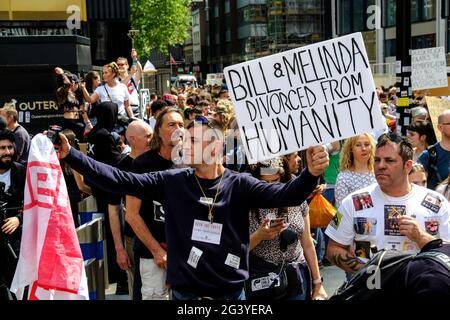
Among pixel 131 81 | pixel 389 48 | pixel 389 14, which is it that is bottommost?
pixel 131 81

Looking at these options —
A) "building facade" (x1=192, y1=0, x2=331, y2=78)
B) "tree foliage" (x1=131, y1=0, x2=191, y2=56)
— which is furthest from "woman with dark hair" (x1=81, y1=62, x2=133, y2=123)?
"building facade" (x1=192, y1=0, x2=331, y2=78)

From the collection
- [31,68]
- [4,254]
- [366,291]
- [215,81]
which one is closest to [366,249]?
[366,291]

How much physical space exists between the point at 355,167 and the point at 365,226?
1934 millimetres

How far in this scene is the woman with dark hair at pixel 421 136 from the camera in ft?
27.2

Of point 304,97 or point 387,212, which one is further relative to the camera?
point 387,212

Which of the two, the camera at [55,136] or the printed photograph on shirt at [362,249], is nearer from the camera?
the camera at [55,136]

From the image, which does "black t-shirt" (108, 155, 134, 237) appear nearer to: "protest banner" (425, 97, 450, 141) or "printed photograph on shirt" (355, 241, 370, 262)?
"printed photograph on shirt" (355, 241, 370, 262)

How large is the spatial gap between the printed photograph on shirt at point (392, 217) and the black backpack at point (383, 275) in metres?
1.06

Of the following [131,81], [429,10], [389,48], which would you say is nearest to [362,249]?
[131,81]

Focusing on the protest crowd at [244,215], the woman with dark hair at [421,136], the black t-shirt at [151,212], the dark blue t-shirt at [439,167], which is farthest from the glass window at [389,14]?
the black t-shirt at [151,212]

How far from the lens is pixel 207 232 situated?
4.11 metres

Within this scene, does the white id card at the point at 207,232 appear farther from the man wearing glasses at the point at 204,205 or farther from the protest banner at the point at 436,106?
the protest banner at the point at 436,106

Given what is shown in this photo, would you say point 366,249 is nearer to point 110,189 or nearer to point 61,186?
point 110,189

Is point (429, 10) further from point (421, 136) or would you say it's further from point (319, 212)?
point (319, 212)
